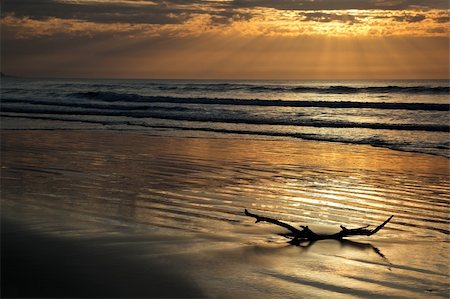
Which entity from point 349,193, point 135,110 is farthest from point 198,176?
point 135,110

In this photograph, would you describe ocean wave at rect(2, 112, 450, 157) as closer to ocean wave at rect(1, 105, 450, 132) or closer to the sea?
the sea

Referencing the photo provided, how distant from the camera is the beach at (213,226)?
4645 mm

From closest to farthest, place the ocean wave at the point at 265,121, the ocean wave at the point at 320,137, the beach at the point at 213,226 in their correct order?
1. the beach at the point at 213,226
2. the ocean wave at the point at 320,137
3. the ocean wave at the point at 265,121

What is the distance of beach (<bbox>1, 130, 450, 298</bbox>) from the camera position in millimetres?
4645

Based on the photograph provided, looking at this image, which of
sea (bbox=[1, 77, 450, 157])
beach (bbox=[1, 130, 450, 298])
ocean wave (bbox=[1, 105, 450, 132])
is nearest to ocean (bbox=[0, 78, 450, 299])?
beach (bbox=[1, 130, 450, 298])

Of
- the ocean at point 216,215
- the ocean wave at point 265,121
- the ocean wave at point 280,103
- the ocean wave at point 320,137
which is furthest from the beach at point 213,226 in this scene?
the ocean wave at point 280,103

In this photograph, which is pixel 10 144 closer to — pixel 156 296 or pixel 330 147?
pixel 330 147

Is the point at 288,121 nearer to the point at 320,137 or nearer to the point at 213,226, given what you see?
the point at 320,137

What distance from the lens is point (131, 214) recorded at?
6906mm

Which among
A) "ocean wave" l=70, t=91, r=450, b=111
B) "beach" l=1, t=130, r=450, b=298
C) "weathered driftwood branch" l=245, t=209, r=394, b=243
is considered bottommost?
"beach" l=1, t=130, r=450, b=298

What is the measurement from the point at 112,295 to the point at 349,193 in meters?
5.09

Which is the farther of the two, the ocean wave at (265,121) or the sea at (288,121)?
the ocean wave at (265,121)

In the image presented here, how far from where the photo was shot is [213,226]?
6.42m

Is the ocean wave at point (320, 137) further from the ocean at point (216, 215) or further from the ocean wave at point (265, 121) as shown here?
the ocean wave at point (265, 121)
